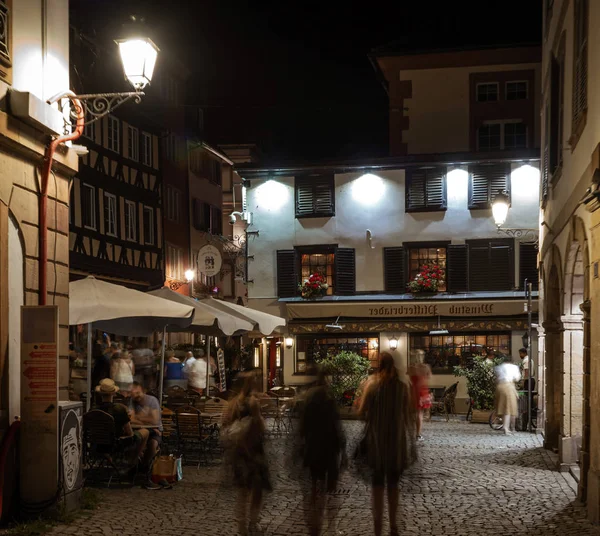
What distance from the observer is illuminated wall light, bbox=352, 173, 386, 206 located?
2958cm

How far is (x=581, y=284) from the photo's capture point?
1321cm

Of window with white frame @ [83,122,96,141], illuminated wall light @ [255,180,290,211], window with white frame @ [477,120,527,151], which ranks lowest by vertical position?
illuminated wall light @ [255,180,290,211]

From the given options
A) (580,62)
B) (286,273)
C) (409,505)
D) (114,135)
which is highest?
(114,135)

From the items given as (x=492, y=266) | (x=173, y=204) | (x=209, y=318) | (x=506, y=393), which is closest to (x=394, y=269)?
(x=492, y=266)

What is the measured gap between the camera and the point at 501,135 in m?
32.1

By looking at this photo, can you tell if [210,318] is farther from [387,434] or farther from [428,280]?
[428,280]

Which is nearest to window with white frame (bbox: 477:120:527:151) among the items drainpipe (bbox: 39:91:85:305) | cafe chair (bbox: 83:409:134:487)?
cafe chair (bbox: 83:409:134:487)

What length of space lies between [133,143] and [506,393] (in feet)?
56.8

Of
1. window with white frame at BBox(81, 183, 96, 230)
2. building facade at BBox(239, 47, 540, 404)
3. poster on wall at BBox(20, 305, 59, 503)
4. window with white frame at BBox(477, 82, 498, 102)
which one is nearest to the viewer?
poster on wall at BBox(20, 305, 59, 503)

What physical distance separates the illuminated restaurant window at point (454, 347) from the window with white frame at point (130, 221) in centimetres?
1029

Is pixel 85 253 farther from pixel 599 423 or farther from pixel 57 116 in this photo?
pixel 599 423

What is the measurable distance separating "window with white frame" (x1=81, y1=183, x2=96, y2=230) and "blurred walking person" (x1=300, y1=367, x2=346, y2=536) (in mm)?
20586

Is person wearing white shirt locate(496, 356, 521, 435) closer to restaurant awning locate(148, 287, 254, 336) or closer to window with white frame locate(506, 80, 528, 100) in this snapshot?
restaurant awning locate(148, 287, 254, 336)

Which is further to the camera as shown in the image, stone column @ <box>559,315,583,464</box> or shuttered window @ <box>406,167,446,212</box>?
shuttered window @ <box>406,167,446,212</box>
